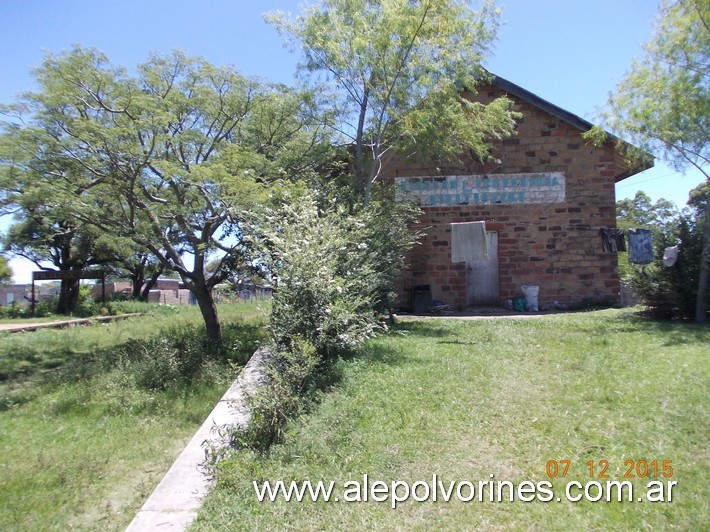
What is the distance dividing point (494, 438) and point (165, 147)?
762 centimetres

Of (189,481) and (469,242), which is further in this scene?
(469,242)

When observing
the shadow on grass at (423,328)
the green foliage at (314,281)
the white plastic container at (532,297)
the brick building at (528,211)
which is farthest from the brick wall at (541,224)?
Answer: the green foliage at (314,281)

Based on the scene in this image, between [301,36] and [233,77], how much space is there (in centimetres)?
175

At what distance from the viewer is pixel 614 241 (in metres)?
13.3

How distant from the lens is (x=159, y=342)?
31.9 feet

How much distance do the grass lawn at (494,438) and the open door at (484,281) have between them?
6855 millimetres

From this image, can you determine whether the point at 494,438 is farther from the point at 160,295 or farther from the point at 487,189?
the point at 160,295

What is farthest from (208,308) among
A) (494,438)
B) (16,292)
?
(16,292)

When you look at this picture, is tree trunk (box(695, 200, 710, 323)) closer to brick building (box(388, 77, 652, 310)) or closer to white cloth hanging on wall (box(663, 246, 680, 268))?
white cloth hanging on wall (box(663, 246, 680, 268))

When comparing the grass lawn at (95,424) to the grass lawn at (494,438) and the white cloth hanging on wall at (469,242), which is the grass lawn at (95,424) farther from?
the white cloth hanging on wall at (469,242)

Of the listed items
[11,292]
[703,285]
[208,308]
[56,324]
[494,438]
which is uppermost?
[703,285]

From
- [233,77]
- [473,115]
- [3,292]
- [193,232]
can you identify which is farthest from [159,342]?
[3,292]

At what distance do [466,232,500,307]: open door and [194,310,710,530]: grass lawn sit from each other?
22.5 feet

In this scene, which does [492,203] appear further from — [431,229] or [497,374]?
[497,374]
